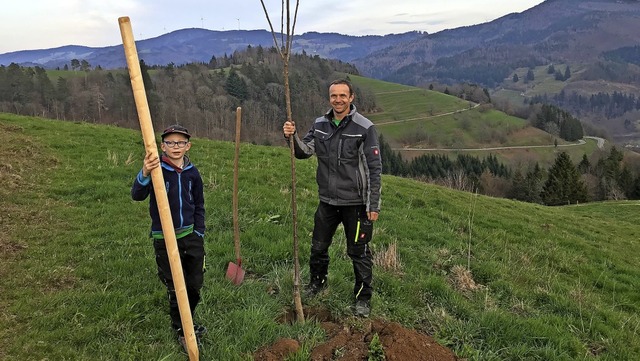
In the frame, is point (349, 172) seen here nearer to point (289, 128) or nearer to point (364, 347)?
point (289, 128)

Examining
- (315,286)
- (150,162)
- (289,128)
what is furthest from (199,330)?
(289,128)

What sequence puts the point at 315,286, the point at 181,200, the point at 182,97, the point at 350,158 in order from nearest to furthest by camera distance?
1. the point at 181,200
2. the point at 350,158
3. the point at 315,286
4. the point at 182,97

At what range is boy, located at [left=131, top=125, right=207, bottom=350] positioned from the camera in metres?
3.96

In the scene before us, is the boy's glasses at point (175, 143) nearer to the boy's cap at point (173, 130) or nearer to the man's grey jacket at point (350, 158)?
the boy's cap at point (173, 130)

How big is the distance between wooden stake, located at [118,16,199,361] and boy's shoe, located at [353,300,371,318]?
2070mm

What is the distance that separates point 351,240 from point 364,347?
133 cm

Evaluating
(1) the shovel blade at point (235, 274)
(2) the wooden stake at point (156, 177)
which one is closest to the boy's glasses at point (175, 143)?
(2) the wooden stake at point (156, 177)

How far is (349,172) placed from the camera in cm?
485

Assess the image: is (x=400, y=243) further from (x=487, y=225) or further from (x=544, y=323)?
(x=487, y=225)

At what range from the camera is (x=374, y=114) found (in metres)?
→ 148

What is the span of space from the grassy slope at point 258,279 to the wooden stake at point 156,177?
77cm

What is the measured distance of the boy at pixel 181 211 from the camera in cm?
396

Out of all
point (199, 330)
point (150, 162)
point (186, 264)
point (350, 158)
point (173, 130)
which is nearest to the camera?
point (150, 162)

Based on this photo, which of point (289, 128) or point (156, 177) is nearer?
point (156, 177)
